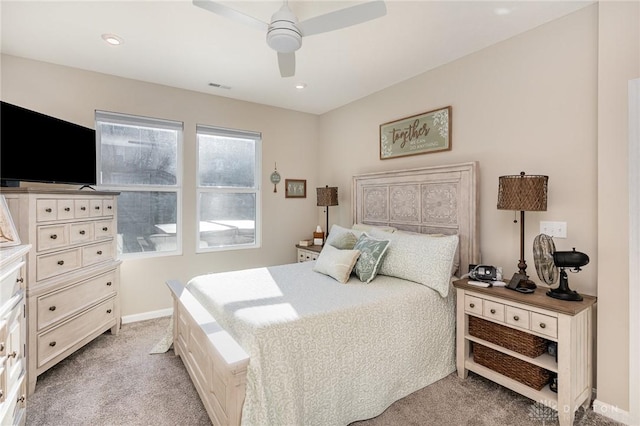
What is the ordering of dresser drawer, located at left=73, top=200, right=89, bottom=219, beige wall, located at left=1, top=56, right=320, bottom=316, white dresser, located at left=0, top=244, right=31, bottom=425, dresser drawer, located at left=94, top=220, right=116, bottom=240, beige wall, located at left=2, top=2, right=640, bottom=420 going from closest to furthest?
white dresser, located at left=0, top=244, right=31, bottom=425 → beige wall, located at left=2, top=2, right=640, bottom=420 → dresser drawer, located at left=73, top=200, right=89, bottom=219 → dresser drawer, located at left=94, top=220, right=116, bottom=240 → beige wall, located at left=1, top=56, right=320, bottom=316

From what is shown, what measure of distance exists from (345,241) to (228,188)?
75.4 inches

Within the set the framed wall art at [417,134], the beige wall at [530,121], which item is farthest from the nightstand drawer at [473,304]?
the framed wall art at [417,134]

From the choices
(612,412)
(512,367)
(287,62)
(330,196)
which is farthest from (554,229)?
(330,196)

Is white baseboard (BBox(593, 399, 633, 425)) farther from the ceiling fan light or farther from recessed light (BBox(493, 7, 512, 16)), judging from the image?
the ceiling fan light

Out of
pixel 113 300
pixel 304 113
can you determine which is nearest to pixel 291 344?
pixel 113 300

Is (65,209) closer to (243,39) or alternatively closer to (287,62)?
(243,39)

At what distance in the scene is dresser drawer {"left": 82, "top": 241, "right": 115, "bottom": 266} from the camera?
2.72 meters

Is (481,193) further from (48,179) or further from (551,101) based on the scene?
(48,179)

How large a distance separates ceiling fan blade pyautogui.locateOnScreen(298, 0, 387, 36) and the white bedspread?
66.9 inches

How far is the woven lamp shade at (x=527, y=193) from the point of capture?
83.7 inches

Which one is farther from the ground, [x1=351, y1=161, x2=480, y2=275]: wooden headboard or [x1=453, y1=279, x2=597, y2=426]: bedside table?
[x1=351, y1=161, x2=480, y2=275]: wooden headboard

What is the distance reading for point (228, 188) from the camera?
407 cm

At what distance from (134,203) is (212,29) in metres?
2.11

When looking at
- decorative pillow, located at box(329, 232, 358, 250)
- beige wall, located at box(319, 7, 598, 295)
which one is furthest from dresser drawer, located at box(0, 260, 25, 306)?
beige wall, located at box(319, 7, 598, 295)
